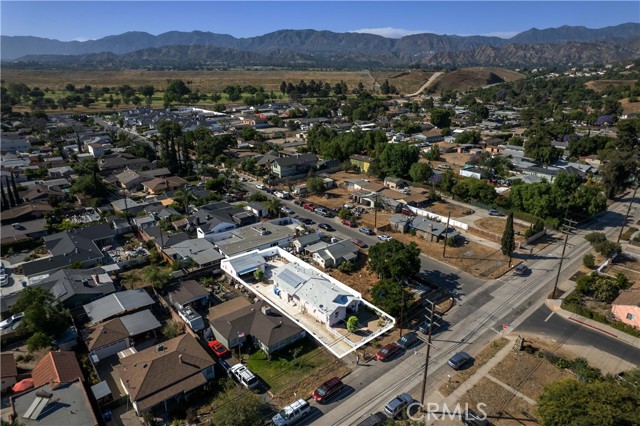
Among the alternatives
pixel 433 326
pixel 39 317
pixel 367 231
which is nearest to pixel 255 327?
pixel 433 326

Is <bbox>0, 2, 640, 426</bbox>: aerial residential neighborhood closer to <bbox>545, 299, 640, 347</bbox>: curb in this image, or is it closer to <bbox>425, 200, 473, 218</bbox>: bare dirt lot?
<bbox>545, 299, 640, 347</bbox>: curb

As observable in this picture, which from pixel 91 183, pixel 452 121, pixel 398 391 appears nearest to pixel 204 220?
pixel 91 183

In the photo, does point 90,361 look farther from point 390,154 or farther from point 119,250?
point 390,154

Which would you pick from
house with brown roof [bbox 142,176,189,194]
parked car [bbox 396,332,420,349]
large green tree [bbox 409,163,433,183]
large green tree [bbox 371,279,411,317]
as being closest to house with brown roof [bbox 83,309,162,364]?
large green tree [bbox 371,279,411,317]

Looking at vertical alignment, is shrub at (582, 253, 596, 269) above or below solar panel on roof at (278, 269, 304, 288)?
below

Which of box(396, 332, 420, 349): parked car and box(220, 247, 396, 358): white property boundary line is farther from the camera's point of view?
box(220, 247, 396, 358): white property boundary line

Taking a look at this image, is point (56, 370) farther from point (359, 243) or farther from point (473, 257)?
point (473, 257)
